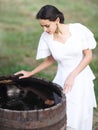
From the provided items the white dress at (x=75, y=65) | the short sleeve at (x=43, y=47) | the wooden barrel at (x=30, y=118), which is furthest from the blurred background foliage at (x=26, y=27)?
the wooden barrel at (x=30, y=118)

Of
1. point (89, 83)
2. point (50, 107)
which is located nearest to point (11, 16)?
point (89, 83)

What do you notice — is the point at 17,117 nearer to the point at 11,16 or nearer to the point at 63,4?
the point at 11,16

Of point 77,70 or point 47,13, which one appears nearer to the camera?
point 47,13

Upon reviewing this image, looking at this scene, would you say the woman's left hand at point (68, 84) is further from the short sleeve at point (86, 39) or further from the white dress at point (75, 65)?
the short sleeve at point (86, 39)

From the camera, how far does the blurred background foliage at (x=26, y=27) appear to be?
8562 mm

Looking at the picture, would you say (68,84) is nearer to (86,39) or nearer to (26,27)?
(86,39)

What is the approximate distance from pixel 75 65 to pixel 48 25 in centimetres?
61

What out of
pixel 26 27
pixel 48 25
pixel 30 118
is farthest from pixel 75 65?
pixel 26 27

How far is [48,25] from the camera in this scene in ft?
16.7

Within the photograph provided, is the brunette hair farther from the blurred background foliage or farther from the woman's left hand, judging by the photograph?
the blurred background foliage

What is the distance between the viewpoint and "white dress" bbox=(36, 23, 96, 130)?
527 cm

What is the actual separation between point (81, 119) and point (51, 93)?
75 centimetres

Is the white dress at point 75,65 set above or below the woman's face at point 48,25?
below

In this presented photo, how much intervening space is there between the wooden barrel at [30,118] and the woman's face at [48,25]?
876 millimetres
